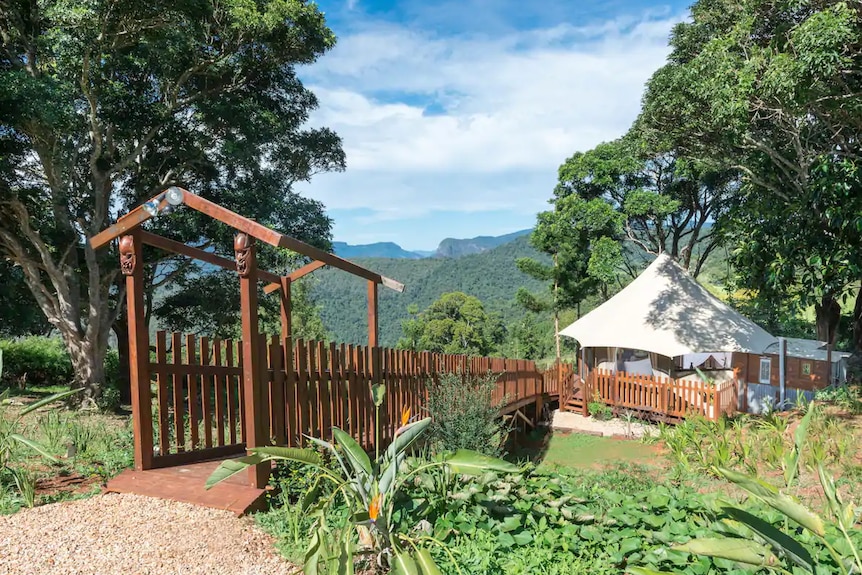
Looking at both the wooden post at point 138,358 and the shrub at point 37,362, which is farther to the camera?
the shrub at point 37,362

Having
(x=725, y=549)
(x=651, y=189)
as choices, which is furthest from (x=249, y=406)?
(x=651, y=189)

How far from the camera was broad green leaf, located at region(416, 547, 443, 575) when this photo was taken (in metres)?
2.20

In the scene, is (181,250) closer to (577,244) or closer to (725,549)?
(725,549)

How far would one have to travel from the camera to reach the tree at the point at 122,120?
8594 millimetres

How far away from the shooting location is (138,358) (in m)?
4.13

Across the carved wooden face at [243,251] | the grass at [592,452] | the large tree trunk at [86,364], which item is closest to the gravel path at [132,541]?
the carved wooden face at [243,251]

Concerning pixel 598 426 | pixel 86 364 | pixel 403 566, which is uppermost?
pixel 403 566

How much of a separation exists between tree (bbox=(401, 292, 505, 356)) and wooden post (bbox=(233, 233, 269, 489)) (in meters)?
30.7

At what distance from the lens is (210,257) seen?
5.41 meters

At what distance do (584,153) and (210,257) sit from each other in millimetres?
16544

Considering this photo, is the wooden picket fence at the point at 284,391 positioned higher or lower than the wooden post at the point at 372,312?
lower

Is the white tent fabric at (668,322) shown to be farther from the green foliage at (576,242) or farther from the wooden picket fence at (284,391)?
the wooden picket fence at (284,391)

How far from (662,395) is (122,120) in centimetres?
1257

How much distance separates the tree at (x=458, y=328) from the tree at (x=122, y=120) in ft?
75.6
